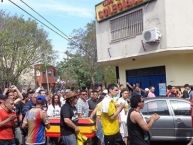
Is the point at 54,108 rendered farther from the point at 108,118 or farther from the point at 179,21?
the point at 179,21

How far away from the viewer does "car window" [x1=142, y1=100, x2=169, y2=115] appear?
1386 cm

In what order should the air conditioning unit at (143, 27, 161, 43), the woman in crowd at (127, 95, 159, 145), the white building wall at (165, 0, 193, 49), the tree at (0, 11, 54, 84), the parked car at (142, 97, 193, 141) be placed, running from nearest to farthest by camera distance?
the woman in crowd at (127, 95, 159, 145) → the parked car at (142, 97, 193, 141) → the white building wall at (165, 0, 193, 49) → the air conditioning unit at (143, 27, 161, 43) → the tree at (0, 11, 54, 84)

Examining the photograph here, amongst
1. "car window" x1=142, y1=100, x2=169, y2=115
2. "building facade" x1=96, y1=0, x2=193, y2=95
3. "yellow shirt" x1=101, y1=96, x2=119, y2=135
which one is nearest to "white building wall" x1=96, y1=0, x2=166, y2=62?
"building facade" x1=96, y1=0, x2=193, y2=95

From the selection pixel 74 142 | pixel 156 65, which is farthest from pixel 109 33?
pixel 74 142

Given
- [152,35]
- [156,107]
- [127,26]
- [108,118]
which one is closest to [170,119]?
[156,107]

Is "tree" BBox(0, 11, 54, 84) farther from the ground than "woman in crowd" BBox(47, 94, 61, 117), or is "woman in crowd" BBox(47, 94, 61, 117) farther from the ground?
"tree" BBox(0, 11, 54, 84)

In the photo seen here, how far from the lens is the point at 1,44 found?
5109 centimetres

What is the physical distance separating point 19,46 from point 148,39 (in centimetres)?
3071

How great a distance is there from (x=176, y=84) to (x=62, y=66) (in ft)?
155

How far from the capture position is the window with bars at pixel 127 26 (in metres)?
25.8

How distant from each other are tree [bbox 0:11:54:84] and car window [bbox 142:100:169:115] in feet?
121

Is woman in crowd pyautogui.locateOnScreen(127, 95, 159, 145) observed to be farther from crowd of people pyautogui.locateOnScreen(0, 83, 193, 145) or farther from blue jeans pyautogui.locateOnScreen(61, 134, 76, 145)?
blue jeans pyautogui.locateOnScreen(61, 134, 76, 145)

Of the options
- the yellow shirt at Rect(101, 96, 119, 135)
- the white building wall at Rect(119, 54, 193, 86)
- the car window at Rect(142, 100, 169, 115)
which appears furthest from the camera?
the white building wall at Rect(119, 54, 193, 86)

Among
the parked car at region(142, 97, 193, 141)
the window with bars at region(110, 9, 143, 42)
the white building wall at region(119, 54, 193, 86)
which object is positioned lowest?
the parked car at region(142, 97, 193, 141)
